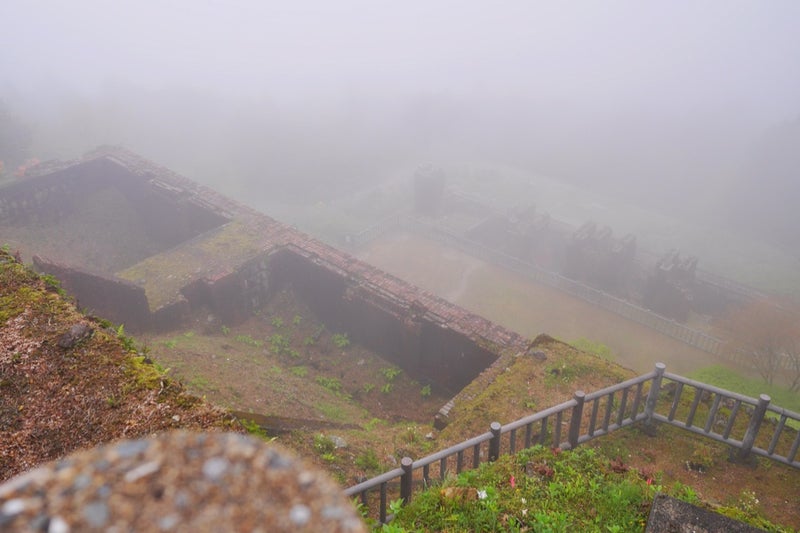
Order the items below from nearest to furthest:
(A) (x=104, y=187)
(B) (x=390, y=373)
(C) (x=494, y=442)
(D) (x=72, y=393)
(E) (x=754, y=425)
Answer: (D) (x=72, y=393)
(C) (x=494, y=442)
(E) (x=754, y=425)
(B) (x=390, y=373)
(A) (x=104, y=187)

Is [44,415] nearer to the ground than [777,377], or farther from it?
farther from it

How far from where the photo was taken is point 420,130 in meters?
42.6

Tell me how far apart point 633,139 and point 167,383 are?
47126mm

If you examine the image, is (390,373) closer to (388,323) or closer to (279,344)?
(388,323)

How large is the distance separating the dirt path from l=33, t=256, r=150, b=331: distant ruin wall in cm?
1084

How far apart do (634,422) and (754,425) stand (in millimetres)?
1334

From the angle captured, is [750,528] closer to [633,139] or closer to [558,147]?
[558,147]

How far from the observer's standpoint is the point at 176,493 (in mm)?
1130

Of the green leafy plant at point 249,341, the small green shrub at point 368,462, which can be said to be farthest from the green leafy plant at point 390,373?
the small green shrub at point 368,462

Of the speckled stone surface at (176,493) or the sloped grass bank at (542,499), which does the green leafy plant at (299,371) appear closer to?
the sloped grass bank at (542,499)

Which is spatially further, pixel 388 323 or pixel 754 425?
pixel 388 323

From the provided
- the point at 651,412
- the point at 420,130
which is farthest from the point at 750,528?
the point at 420,130

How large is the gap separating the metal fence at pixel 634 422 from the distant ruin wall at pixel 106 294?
697 centimetres

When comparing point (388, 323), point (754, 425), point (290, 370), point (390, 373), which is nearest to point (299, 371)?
point (290, 370)
